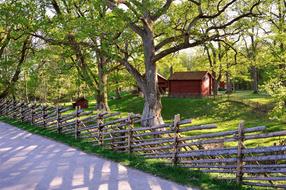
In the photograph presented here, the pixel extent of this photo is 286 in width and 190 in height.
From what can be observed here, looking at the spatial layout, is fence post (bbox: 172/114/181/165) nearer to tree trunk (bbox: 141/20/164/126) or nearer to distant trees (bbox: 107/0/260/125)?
distant trees (bbox: 107/0/260/125)

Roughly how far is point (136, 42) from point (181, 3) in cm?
525

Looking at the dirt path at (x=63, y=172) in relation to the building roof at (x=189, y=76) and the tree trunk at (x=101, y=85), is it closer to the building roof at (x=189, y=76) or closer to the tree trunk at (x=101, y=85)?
the tree trunk at (x=101, y=85)

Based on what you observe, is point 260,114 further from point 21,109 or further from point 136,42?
point 21,109

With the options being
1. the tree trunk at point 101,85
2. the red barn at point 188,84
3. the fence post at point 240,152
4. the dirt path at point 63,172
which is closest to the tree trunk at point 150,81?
the tree trunk at point 101,85

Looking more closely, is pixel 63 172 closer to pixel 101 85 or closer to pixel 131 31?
pixel 131 31

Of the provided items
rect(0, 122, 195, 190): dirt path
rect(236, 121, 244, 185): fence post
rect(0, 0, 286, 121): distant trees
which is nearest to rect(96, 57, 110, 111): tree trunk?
rect(0, 0, 286, 121): distant trees

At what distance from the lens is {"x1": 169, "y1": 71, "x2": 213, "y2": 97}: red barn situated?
4438 cm

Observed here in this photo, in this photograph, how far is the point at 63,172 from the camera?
8.76 meters

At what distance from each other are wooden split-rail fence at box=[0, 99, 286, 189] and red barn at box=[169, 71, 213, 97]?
82.0ft

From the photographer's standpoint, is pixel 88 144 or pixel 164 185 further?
pixel 88 144

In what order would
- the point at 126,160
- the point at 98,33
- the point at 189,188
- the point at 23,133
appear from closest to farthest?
the point at 189,188, the point at 126,160, the point at 23,133, the point at 98,33

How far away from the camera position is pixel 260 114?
3111cm

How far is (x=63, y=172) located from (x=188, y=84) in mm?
37206

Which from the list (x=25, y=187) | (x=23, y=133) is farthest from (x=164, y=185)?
(x=23, y=133)
